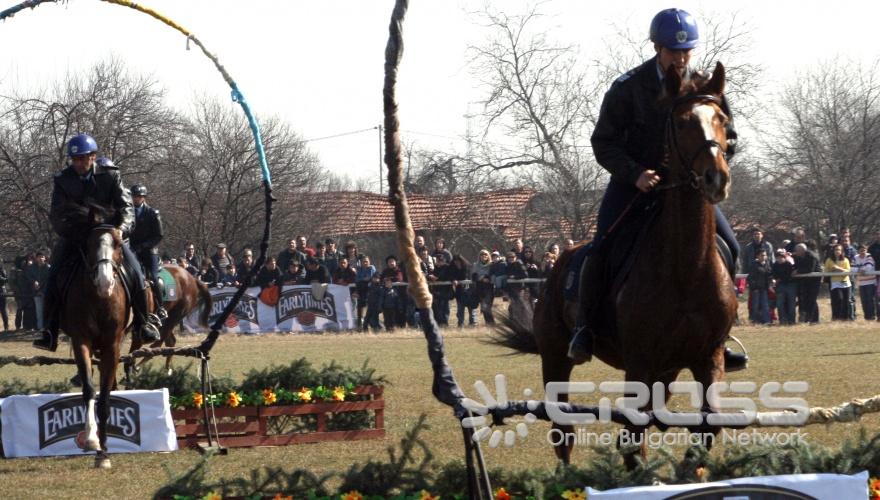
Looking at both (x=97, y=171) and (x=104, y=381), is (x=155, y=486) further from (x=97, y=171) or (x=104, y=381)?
(x=97, y=171)

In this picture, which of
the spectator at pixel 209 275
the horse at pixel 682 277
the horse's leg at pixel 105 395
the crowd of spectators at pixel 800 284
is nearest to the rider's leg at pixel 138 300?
the horse's leg at pixel 105 395

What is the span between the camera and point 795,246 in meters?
27.0

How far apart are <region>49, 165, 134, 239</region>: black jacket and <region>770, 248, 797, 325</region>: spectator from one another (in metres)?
17.7

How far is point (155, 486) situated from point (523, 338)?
3.14m

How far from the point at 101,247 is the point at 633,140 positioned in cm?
544

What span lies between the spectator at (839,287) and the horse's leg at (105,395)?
1867 cm

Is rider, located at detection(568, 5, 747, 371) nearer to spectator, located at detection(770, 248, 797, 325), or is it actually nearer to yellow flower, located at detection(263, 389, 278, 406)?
yellow flower, located at detection(263, 389, 278, 406)

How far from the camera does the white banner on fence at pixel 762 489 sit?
5227 millimetres

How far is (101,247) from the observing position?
36.1 ft

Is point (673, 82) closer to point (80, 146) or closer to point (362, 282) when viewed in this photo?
point (80, 146)

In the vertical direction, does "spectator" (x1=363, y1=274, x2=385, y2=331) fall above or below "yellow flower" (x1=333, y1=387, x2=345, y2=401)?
above

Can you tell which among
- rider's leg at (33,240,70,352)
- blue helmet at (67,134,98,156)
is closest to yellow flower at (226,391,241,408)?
rider's leg at (33,240,70,352)

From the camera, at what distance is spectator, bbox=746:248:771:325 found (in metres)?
26.3

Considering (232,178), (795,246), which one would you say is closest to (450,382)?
(795,246)
